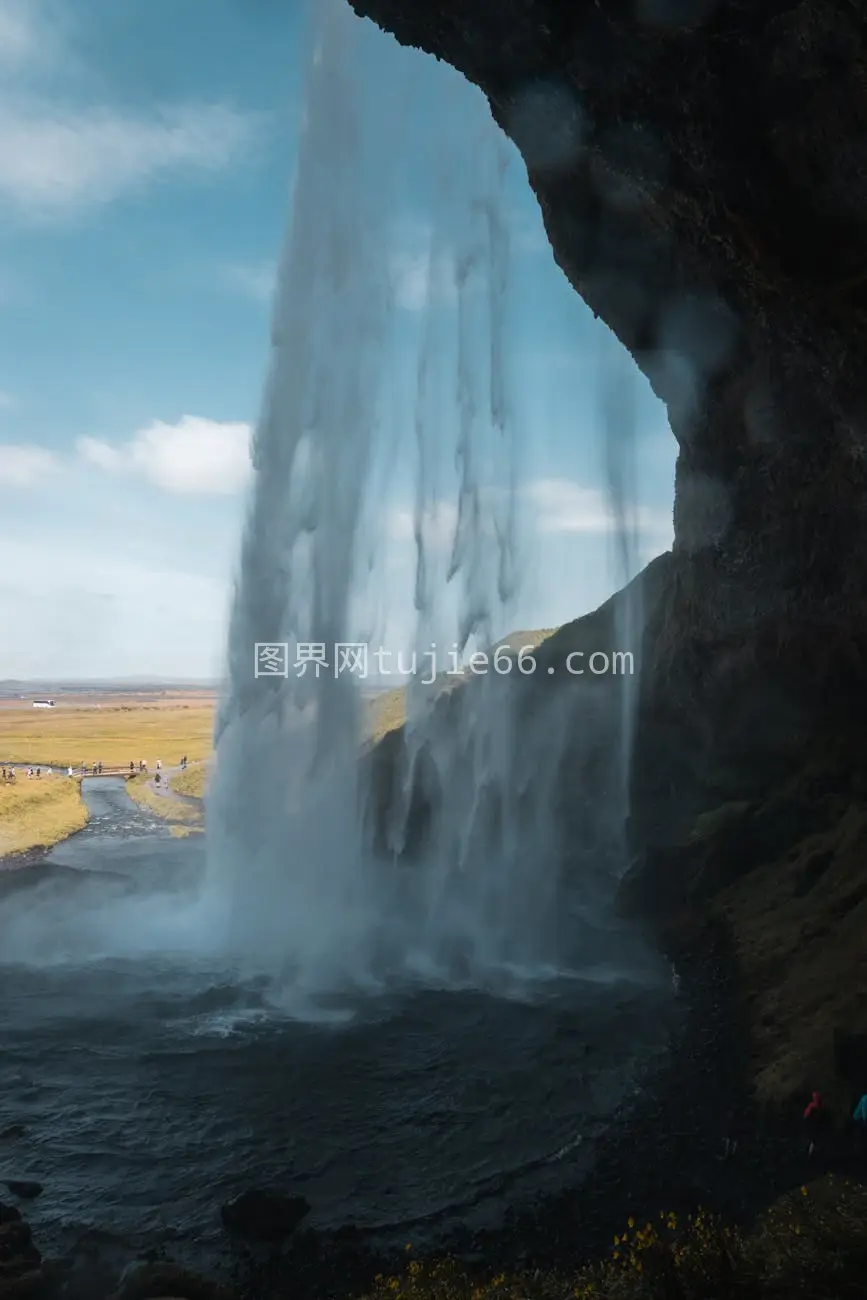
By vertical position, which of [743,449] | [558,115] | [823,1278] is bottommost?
[823,1278]

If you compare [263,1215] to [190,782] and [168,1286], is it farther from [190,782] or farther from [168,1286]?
[190,782]

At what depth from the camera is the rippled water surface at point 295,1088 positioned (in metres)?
17.0

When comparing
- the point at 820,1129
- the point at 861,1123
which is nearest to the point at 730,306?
the point at 861,1123

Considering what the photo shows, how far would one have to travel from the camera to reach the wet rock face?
52.5ft

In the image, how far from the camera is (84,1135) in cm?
1916

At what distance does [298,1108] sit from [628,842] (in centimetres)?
3085

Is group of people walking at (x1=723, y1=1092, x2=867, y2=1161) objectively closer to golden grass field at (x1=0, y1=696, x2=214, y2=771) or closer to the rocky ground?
the rocky ground

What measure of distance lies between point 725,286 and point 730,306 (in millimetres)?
1713

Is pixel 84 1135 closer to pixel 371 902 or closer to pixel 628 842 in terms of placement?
pixel 371 902

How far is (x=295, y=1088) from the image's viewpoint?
68.8 feet

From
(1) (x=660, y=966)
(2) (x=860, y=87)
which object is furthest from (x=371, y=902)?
(2) (x=860, y=87)

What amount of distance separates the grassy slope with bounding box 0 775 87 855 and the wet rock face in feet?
139

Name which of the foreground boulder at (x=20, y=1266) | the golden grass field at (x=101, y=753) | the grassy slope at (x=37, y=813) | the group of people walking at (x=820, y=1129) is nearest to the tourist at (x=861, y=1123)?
the group of people walking at (x=820, y=1129)

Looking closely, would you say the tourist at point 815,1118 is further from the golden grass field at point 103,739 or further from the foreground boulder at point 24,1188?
the golden grass field at point 103,739
